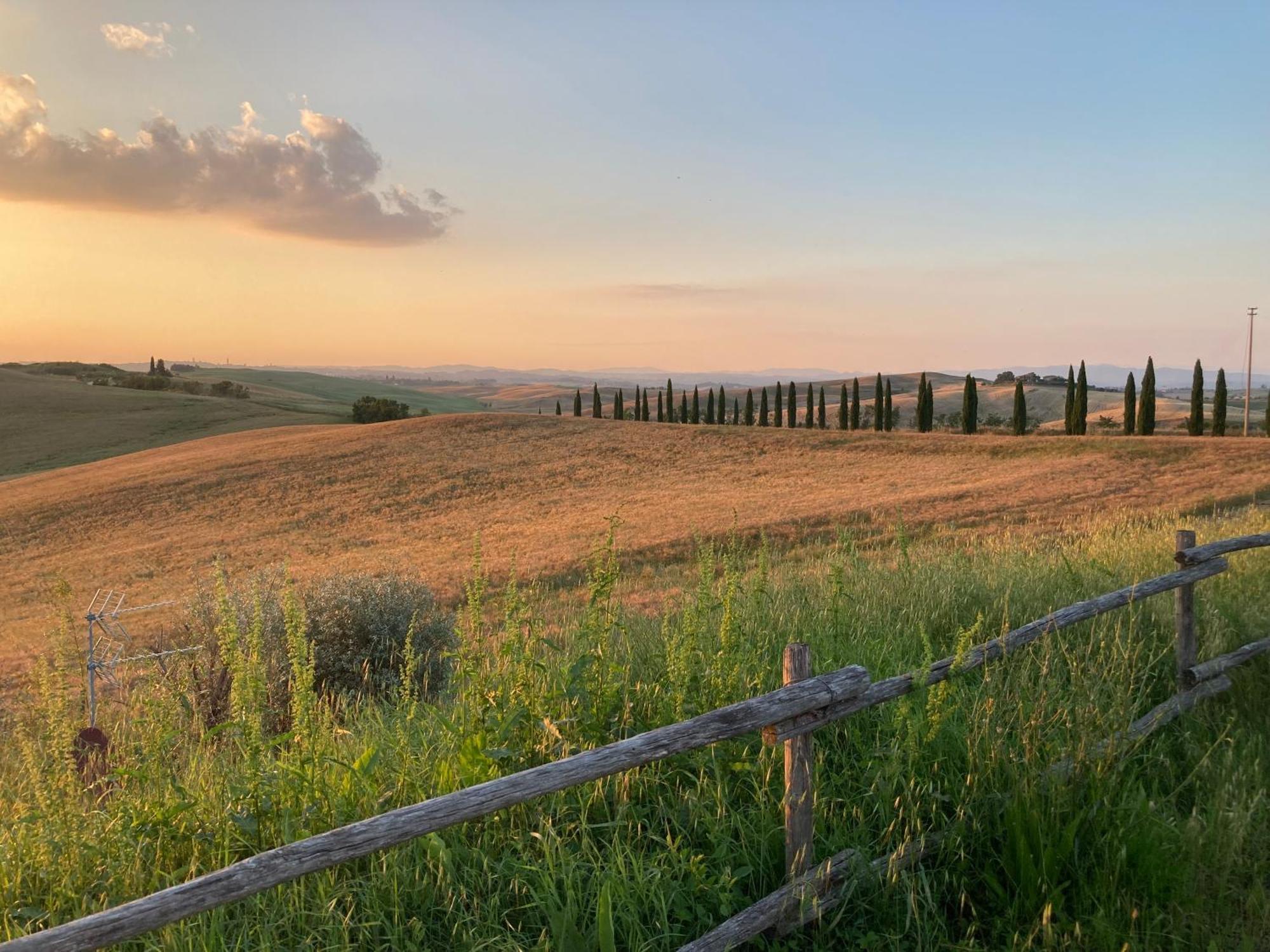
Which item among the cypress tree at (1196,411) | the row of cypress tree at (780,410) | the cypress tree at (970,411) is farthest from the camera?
the row of cypress tree at (780,410)

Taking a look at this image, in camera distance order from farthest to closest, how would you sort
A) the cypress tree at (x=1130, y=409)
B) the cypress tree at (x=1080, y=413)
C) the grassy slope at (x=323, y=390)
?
1. the grassy slope at (x=323, y=390)
2. the cypress tree at (x=1130, y=409)
3. the cypress tree at (x=1080, y=413)

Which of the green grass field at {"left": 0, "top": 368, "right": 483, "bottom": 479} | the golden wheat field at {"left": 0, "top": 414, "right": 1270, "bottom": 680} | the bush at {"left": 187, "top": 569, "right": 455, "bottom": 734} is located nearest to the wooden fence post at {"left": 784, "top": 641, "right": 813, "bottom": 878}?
the bush at {"left": 187, "top": 569, "right": 455, "bottom": 734}

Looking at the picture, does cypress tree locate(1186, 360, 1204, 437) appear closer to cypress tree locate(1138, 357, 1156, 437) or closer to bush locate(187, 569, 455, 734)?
cypress tree locate(1138, 357, 1156, 437)

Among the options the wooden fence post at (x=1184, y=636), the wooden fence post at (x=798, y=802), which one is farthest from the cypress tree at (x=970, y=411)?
the wooden fence post at (x=798, y=802)

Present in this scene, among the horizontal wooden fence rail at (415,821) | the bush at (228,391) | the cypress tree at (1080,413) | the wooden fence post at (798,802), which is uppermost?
the bush at (228,391)

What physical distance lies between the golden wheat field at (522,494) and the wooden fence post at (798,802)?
14.7 meters

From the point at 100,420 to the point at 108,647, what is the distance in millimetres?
63052

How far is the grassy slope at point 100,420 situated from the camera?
54.5 meters

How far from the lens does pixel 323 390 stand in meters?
135

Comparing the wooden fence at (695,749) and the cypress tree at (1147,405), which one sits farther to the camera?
the cypress tree at (1147,405)

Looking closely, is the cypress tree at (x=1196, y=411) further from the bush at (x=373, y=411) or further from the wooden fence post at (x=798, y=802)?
the bush at (x=373, y=411)

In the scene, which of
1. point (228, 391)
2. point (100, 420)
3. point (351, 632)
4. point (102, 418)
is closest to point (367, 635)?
point (351, 632)

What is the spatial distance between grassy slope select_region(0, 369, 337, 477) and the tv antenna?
40.2 meters

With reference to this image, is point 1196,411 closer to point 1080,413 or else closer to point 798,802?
point 1080,413
